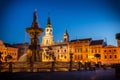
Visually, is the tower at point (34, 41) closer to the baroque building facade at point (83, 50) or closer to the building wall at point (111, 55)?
the baroque building facade at point (83, 50)

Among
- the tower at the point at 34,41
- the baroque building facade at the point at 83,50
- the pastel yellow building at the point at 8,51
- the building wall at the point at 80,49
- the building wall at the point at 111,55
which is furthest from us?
the pastel yellow building at the point at 8,51

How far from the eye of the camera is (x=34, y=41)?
31.0 meters

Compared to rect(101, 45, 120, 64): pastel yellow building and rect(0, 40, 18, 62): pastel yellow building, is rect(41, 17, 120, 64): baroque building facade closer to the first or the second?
rect(101, 45, 120, 64): pastel yellow building

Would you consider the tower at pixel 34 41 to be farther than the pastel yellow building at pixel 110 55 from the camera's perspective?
No

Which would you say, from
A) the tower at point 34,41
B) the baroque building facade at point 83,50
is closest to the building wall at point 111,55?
the baroque building facade at point 83,50

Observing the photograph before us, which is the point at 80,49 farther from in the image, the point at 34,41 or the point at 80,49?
the point at 34,41

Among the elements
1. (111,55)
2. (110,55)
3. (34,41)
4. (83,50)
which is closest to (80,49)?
(83,50)

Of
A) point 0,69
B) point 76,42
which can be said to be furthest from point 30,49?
point 76,42

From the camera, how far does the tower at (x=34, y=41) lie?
29527 mm

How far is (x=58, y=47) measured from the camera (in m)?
86.3

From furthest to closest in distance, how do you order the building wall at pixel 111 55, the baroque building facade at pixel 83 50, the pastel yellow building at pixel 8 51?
the pastel yellow building at pixel 8 51 < the baroque building facade at pixel 83 50 < the building wall at pixel 111 55

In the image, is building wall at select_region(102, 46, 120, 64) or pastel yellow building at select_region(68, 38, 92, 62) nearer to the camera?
building wall at select_region(102, 46, 120, 64)

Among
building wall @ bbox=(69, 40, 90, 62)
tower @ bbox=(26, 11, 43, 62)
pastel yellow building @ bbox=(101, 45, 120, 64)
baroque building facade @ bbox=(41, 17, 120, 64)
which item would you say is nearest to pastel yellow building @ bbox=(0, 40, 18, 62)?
baroque building facade @ bbox=(41, 17, 120, 64)

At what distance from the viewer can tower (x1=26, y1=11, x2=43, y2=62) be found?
96.9 ft
